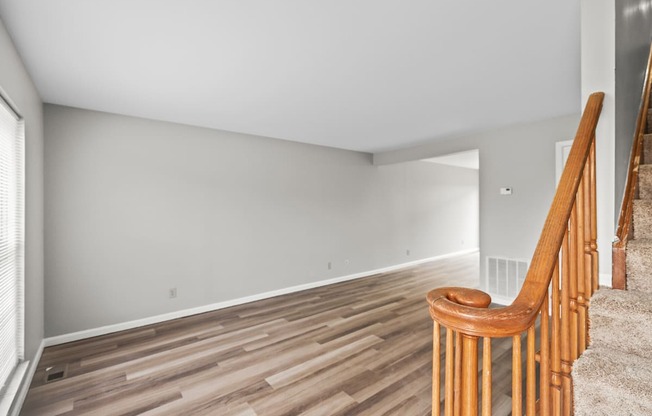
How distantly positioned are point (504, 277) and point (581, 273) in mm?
3346

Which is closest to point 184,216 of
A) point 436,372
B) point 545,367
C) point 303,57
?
point 303,57

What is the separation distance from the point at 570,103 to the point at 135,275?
5289 millimetres

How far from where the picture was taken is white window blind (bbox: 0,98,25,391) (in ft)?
6.50

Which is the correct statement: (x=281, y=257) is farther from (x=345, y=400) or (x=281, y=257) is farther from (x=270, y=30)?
(x=270, y=30)

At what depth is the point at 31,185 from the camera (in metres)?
2.54

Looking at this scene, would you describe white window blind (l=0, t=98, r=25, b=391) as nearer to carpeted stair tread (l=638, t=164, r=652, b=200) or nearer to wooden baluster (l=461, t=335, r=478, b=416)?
wooden baluster (l=461, t=335, r=478, b=416)

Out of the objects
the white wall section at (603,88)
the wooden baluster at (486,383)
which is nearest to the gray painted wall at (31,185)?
the wooden baluster at (486,383)

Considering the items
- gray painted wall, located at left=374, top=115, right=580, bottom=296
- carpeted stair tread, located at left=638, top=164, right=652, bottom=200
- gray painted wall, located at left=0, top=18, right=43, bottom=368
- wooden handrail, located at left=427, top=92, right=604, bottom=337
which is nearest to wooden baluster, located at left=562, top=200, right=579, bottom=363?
wooden handrail, located at left=427, top=92, right=604, bottom=337

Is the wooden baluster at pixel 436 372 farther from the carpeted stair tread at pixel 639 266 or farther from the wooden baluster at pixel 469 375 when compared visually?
the carpeted stair tread at pixel 639 266

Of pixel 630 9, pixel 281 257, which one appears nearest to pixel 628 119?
pixel 630 9

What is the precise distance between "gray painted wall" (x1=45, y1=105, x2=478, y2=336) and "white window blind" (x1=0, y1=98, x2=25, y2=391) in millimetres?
889

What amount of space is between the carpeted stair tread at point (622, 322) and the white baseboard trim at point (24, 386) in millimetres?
3306

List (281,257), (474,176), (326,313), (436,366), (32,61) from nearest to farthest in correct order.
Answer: (436,366), (32,61), (326,313), (281,257), (474,176)

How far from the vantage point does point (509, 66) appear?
2305 millimetres
